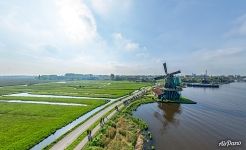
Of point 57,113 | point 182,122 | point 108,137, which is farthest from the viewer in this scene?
point 57,113

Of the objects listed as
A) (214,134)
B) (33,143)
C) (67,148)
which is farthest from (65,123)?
(214,134)

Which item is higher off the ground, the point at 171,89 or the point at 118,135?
the point at 171,89

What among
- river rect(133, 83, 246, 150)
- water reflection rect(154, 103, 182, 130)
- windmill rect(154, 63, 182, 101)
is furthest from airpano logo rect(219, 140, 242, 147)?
windmill rect(154, 63, 182, 101)

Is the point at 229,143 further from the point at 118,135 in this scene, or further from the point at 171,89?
the point at 171,89

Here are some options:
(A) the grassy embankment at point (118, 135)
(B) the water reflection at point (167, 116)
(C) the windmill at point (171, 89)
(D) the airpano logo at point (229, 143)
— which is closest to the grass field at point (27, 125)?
(A) the grassy embankment at point (118, 135)

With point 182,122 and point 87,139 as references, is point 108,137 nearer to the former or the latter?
point 87,139

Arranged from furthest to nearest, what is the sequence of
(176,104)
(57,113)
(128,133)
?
1. (176,104)
2. (57,113)
3. (128,133)

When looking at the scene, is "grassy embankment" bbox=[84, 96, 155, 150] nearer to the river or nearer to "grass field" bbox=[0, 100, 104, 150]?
the river

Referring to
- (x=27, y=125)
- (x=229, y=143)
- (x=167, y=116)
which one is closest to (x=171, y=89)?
(x=167, y=116)
